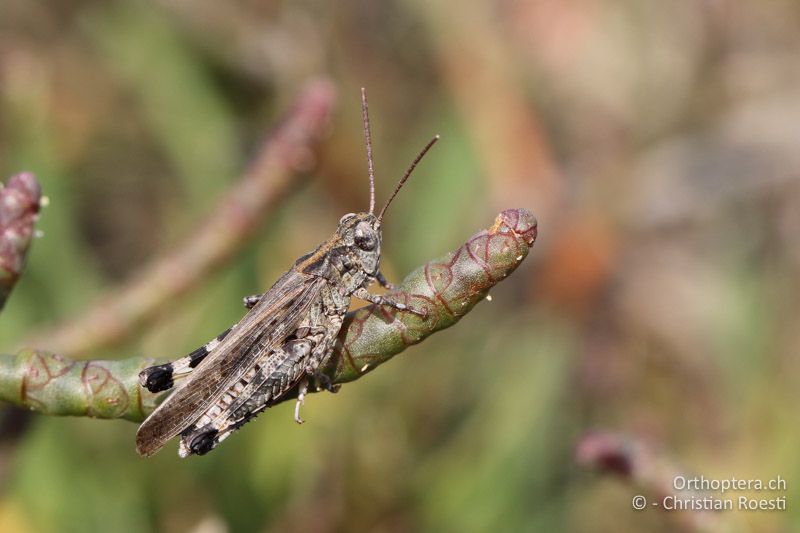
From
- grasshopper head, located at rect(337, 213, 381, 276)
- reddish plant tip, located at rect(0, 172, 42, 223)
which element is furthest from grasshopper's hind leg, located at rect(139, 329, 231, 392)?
grasshopper head, located at rect(337, 213, 381, 276)

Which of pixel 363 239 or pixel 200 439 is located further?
pixel 363 239

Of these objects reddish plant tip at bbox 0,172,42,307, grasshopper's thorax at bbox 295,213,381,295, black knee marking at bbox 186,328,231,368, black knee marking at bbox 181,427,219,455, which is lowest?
black knee marking at bbox 181,427,219,455

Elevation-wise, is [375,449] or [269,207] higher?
[269,207]

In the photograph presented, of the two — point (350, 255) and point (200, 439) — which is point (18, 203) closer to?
point (200, 439)

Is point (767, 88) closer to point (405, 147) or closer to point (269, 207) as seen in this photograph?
point (405, 147)

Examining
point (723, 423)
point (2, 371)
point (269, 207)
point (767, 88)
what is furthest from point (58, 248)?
point (767, 88)

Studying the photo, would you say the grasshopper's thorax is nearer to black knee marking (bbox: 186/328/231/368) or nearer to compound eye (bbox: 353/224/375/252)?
compound eye (bbox: 353/224/375/252)

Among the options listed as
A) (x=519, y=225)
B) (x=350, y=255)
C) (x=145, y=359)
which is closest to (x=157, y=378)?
(x=145, y=359)
